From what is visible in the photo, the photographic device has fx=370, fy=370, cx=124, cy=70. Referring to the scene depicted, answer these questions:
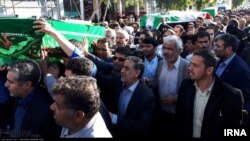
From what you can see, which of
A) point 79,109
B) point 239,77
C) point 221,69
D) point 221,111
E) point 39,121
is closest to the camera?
point 79,109

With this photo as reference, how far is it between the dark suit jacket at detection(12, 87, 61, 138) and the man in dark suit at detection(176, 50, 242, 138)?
1325 mm

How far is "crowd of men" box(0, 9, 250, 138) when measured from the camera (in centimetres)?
251

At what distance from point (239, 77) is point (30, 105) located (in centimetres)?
267

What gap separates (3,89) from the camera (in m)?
4.09

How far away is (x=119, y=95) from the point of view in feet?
13.5

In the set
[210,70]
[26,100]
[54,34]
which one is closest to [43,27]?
[54,34]

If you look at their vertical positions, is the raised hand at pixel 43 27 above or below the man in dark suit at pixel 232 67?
above

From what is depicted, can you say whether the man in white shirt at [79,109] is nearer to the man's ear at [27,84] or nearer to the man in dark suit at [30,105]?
the man in dark suit at [30,105]

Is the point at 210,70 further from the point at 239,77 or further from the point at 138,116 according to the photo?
the point at 239,77

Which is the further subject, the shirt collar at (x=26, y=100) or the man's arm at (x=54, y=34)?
the man's arm at (x=54, y=34)

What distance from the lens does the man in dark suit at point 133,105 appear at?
3.58 metres

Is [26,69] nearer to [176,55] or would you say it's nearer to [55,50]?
[55,50]

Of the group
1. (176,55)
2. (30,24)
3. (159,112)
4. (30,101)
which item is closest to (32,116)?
(30,101)

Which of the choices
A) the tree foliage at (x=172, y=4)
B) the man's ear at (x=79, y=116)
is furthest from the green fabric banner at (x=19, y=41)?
the tree foliage at (x=172, y=4)
